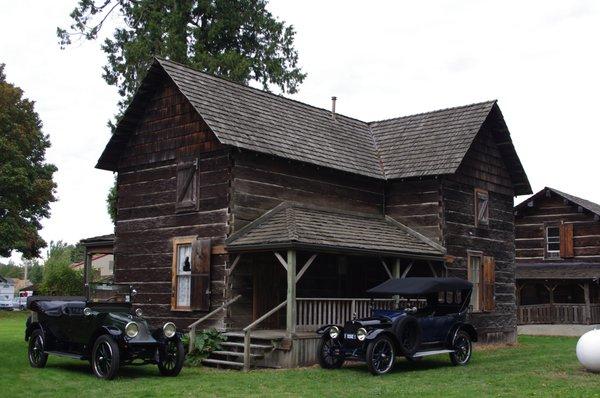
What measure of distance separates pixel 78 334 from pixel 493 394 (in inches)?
332

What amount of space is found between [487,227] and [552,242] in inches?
506

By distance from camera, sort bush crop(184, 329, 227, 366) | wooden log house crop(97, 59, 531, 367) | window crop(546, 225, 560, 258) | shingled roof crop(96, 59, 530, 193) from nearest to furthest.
Result: bush crop(184, 329, 227, 366), wooden log house crop(97, 59, 531, 367), shingled roof crop(96, 59, 530, 193), window crop(546, 225, 560, 258)

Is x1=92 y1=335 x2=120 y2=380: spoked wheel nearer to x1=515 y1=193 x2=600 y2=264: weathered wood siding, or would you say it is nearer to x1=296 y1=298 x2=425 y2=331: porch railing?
x1=296 y1=298 x2=425 y2=331: porch railing

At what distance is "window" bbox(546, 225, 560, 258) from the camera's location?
3688cm

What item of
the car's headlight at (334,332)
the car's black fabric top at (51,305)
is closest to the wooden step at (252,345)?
the car's headlight at (334,332)

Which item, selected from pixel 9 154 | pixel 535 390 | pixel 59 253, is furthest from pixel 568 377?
pixel 59 253

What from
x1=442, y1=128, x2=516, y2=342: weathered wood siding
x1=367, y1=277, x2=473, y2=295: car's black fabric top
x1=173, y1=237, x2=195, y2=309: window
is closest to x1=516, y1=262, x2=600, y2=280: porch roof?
x1=442, y1=128, x2=516, y2=342: weathered wood siding

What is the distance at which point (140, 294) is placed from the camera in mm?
22219

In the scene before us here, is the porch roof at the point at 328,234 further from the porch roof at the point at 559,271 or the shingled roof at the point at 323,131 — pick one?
the porch roof at the point at 559,271

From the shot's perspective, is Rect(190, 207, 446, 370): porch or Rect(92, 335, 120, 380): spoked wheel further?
Rect(190, 207, 446, 370): porch

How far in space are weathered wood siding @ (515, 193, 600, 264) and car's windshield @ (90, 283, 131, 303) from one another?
80.8 feet

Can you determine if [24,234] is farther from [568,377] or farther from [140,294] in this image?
[568,377]

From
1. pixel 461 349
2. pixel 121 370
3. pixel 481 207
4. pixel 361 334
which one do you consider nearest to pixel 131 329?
pixel 121 370

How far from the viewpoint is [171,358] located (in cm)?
1566
